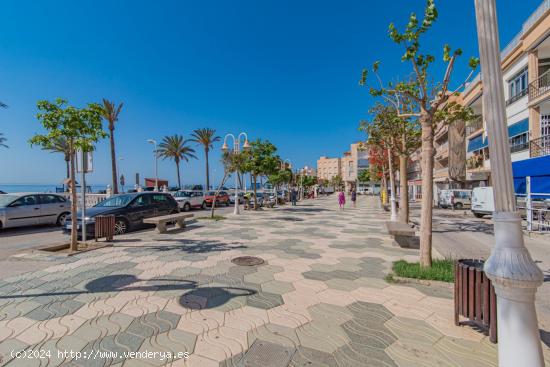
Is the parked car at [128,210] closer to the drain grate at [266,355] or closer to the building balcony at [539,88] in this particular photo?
the drain grate at [266,355]

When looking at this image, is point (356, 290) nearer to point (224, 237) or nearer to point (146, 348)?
point (146, 348)

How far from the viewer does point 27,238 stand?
10109mm

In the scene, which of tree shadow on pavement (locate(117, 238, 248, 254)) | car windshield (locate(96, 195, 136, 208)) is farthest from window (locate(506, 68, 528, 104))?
car windshield (locate(96, 195, 136, 208))

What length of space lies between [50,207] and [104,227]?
681cm

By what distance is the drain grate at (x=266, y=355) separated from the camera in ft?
8.79

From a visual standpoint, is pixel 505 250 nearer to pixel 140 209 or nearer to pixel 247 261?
pixel 247 261

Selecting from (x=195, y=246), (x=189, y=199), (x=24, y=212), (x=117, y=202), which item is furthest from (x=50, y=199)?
(x=189, y=199)

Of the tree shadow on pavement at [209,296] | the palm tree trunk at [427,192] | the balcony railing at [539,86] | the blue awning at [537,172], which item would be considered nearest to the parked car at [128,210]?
the tree shadow on pavement at [209,296]

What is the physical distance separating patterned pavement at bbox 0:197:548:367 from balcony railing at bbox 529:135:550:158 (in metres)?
17.7

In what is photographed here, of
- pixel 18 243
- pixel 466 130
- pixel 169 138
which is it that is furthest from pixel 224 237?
pixel 169 138

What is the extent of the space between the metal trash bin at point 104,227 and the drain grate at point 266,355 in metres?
7.42

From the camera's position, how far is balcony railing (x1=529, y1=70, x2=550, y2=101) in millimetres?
16672

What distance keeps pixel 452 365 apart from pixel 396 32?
A: 5.07m

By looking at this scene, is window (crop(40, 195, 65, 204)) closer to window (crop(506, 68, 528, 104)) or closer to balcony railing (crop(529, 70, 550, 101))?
balcony railing (crop(529, 70, 550, 101))
